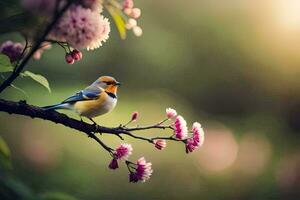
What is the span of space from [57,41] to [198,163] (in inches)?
105

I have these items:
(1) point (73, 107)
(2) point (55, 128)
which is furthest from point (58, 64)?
(1) point (73, 107)

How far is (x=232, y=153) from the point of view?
3283 mm

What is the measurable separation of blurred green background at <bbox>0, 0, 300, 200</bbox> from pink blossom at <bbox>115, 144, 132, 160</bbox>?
167 centimetres

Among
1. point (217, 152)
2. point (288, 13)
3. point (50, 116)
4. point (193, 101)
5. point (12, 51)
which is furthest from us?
point (193, 101)

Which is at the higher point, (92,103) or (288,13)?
(288,13)

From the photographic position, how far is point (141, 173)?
665 millimetres

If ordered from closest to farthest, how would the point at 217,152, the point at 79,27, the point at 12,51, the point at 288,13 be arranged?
the point at 79,27, the point at 12,51, the point at 217,152, the point at 288,13

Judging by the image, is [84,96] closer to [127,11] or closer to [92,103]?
[92,103]

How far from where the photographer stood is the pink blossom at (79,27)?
0.53 metres

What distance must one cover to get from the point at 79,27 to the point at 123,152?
0.56 ft

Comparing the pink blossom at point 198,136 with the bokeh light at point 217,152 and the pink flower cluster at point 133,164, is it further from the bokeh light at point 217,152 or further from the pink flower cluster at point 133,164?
the bokeh light at point 217,152

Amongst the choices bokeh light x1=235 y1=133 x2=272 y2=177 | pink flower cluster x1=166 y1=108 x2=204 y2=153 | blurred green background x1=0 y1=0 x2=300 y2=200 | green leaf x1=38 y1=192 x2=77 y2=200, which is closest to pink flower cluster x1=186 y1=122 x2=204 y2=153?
pink flower cluster x1=166 y1=108 x2=204 y2=153

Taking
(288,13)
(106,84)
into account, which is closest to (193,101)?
(288,13)

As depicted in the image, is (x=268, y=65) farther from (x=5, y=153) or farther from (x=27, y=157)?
(x=5, y=153)
